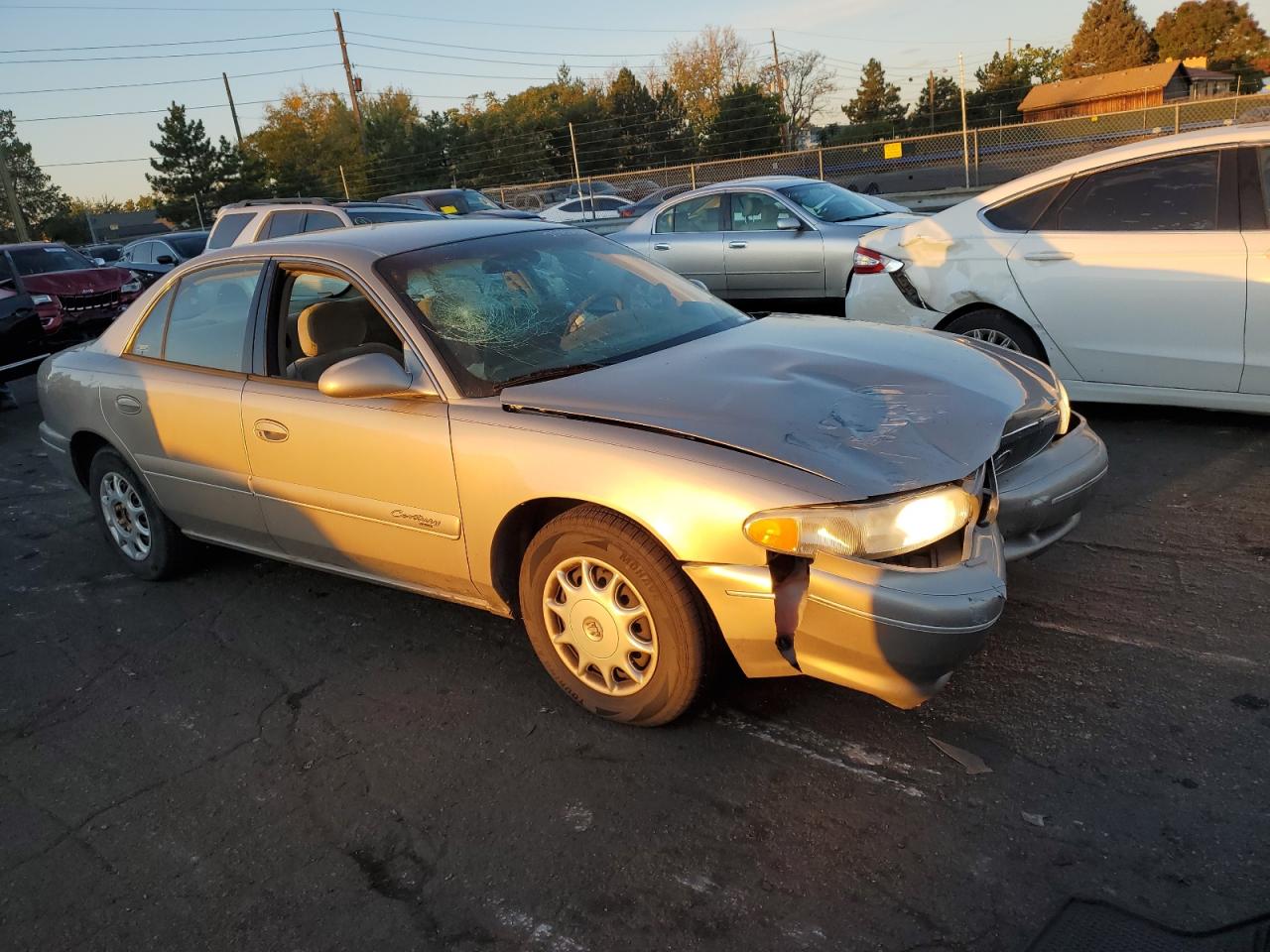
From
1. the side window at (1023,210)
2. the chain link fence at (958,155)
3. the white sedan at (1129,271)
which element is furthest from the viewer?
the chain link fence at (958,155)

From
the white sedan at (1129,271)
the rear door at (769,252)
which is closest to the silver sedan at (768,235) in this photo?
the rear door at (769,252)

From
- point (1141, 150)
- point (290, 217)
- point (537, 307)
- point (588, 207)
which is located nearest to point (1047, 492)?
point (537, 307)

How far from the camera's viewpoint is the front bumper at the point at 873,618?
260 cm

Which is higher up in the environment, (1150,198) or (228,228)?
(228,228)

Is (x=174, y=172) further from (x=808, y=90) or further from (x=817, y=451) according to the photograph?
(x=817, y=451)

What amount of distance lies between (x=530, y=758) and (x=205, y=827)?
977 millimetres

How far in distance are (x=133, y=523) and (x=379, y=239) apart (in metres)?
2.09

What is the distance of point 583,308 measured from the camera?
3.88m

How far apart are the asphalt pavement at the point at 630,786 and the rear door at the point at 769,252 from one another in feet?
19.9

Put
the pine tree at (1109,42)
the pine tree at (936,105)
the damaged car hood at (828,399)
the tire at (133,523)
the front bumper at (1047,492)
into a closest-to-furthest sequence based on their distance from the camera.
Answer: the damaged car hood at (828,399) → the front bumper at (1047,492) → the tire at (133,523) → the pine tree at (936,105) → the pine tree at (1109,42)

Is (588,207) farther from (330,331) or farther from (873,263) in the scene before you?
(330,331)

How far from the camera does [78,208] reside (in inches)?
2916

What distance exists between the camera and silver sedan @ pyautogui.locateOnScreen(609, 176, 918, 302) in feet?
32.1

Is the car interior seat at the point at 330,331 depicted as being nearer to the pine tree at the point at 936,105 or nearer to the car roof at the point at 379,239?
the car roof at the point at 379,239
